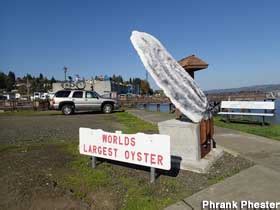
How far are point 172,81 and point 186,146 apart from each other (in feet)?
4.24

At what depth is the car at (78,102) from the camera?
74.7ft

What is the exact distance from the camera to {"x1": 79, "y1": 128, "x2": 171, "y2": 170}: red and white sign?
490 cm

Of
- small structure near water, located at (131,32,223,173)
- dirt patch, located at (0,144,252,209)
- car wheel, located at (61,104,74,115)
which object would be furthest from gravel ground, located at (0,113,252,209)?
car wheel, located at (61,104,74,115)

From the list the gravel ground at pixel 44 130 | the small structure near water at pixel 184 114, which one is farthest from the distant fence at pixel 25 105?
the small structure near water at pixel 184 114

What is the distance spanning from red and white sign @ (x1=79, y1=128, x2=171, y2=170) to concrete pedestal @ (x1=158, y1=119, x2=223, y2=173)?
0.98 meters

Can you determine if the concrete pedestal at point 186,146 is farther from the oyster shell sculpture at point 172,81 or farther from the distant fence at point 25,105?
the distant fence at point 25,105

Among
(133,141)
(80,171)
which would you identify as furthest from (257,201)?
(80,171)

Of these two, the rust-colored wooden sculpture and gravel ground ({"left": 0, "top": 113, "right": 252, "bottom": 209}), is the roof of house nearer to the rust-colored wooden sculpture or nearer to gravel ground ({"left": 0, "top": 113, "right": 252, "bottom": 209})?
the rust-colored wooden sculpture

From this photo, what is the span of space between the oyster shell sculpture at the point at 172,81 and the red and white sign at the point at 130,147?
1.19 m

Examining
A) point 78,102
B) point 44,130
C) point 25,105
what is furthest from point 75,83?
point 44,130

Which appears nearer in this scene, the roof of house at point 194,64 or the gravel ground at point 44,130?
the roof of house at point 194,64

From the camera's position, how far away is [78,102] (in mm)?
23047

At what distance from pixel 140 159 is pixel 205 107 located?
193cm

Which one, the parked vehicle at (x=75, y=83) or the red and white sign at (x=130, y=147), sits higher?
the parked vehicle at (x=75, y=83)
